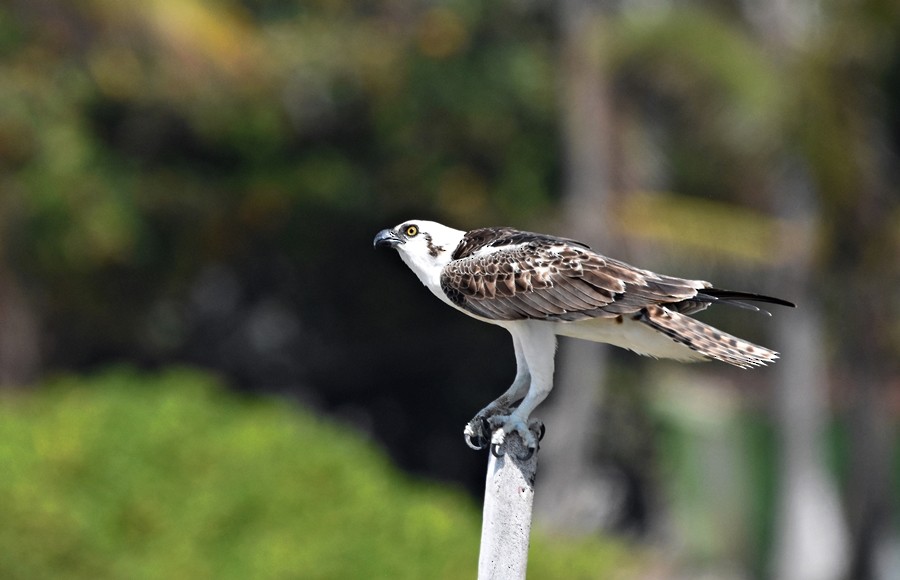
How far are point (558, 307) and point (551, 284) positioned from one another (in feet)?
0.46

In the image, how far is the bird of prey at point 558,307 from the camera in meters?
6.18

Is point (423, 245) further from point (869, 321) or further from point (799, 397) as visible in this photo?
point (799, 397)

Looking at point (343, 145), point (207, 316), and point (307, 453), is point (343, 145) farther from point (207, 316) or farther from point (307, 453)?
point (307, 453)

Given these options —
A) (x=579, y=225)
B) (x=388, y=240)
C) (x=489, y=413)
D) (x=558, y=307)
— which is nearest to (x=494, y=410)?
(x=489, y=413)

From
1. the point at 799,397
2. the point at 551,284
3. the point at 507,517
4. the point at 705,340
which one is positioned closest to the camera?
the point at 507,517

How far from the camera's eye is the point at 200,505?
577 inches

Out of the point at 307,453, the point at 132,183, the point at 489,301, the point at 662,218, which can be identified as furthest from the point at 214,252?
the point at 489,301

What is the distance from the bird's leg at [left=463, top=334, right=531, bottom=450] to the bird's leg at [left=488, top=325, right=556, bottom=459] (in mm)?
32

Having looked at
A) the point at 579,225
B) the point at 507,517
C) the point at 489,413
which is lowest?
the point at 507,517

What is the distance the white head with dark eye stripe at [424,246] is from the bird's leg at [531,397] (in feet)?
2.12

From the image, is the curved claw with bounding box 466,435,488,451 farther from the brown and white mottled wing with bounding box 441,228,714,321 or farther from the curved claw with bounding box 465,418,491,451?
the brown and white mottled wing with bounding box 441,228,714,321

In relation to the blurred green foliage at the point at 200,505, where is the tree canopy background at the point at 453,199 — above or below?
above

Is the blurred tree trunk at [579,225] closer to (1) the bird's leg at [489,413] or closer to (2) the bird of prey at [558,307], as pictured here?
(2) the bird of prey at [558,307]

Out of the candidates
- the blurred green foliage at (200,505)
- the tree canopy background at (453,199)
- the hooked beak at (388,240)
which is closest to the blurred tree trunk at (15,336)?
the tree canopy background at (453,199)
